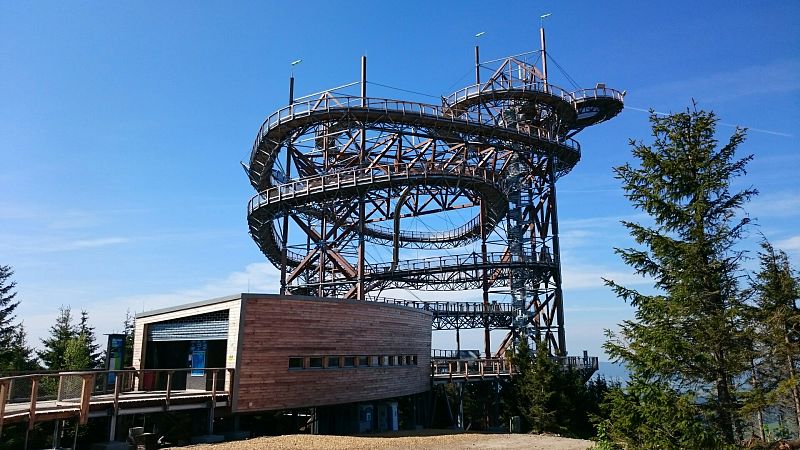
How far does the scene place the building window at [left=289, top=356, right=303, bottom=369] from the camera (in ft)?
70.0

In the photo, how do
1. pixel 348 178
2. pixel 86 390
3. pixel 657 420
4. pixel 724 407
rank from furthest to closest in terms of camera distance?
pixel 348 178, pixel 86 390, pixel 724 407, pixel 657 420

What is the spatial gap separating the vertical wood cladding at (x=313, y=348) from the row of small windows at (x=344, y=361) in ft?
0.56

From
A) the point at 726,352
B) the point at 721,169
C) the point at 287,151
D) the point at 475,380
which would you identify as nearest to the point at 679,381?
the point at 726,352

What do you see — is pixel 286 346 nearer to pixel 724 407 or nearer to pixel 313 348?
pixel 313 348

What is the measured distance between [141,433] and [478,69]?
141 feet

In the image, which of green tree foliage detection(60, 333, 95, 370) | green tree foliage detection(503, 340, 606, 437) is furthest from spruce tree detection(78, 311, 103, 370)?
green tree foliage detection(503, 340, 606, 437)

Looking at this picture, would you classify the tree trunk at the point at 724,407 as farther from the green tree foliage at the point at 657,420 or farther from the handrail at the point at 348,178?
the handrail at the point at 348,178

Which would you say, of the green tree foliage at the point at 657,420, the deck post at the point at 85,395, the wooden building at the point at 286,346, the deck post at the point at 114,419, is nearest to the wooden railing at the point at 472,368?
the wooden building at the point at 286,346

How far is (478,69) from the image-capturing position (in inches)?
2062

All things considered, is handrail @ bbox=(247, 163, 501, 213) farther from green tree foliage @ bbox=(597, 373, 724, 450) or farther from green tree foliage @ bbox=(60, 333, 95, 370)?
green tree foliage @ bbox=(597, 373, 724, 450)

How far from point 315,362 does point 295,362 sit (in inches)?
39.5

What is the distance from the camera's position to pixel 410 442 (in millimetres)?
20547

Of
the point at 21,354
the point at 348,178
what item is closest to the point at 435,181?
the point at 348,178

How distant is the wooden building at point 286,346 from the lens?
20.2 m
